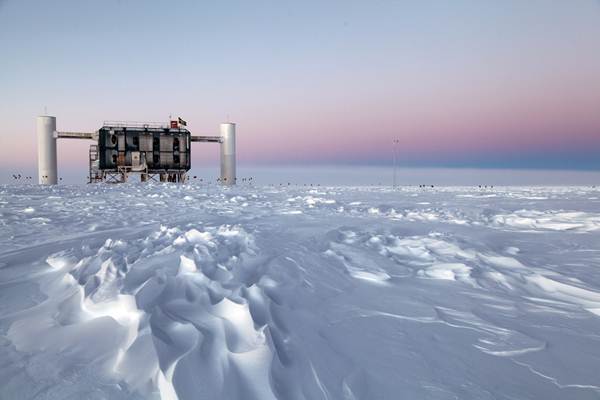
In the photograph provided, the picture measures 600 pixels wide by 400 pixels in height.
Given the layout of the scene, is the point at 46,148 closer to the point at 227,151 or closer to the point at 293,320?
the point at 227,151

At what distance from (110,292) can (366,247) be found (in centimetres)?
297

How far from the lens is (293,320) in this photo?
2.24 meters

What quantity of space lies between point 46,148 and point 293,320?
3263 cm

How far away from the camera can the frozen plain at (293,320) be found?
1.62 m

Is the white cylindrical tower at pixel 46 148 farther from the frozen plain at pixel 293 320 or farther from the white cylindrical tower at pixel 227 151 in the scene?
the frozen plain at pixel 293 320

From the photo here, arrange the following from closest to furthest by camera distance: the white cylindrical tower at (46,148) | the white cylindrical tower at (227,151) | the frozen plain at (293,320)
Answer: the frozen plain at (293,320) → the white cylindrical tower at (46,148) → the white cylindrical tower at (227,151)

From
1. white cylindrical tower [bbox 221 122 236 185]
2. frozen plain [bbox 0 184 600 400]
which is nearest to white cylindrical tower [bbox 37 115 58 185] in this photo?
white cylindrical tower [bbox 221 122 236 185]

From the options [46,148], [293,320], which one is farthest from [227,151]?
[293,320]

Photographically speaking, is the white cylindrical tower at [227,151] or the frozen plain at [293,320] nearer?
the frozen plain at [293,320]

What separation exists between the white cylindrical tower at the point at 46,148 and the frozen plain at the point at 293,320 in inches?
1123

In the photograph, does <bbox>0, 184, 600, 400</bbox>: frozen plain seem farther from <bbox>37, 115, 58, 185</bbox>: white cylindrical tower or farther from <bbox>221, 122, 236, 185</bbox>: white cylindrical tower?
<bbox>37, 115, 58, 185</bbox>: white cylindrical tower

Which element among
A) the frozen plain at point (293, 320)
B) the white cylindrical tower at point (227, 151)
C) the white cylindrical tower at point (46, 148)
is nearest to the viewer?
the frozen plain at point (293, 320)

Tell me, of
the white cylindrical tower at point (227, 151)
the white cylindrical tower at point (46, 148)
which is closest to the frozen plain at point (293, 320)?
the white cylindrical tower at point (227, 151)

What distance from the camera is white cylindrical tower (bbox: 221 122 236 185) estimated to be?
3095cm
